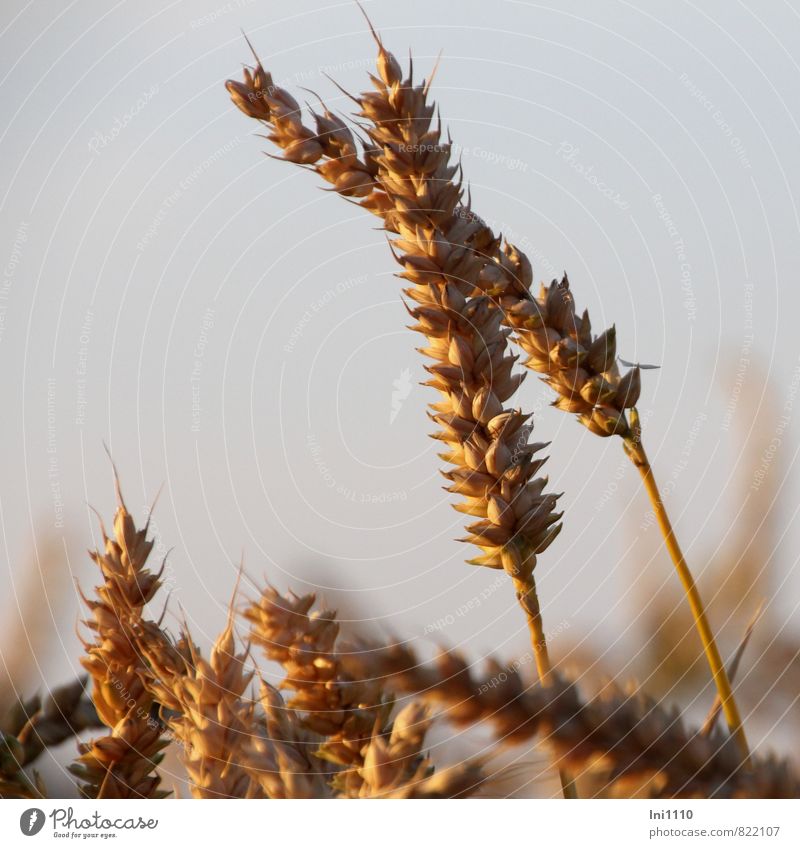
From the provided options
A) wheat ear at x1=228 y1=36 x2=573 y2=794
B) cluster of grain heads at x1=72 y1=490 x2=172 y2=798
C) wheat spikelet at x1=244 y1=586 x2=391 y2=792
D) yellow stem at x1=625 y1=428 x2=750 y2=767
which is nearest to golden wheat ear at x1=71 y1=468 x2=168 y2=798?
cluster of grain heads at x1=72 y1=490 x2=172 y2=798

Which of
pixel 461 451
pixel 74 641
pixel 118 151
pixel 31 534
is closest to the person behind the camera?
pixel 461 451

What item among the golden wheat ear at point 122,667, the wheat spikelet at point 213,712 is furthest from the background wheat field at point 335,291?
the wheat spikelet at point 213,712

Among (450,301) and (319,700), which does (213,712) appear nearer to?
(319,700)

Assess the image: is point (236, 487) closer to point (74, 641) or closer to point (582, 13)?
point (74, 641)

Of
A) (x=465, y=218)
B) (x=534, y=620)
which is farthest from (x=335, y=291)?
(x=534, y=620)

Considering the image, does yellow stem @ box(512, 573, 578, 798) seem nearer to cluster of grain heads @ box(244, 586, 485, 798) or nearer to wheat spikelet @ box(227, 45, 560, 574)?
wheat spikelet @ box(227, 45, 560, 574)

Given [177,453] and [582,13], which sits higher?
[582,13]
